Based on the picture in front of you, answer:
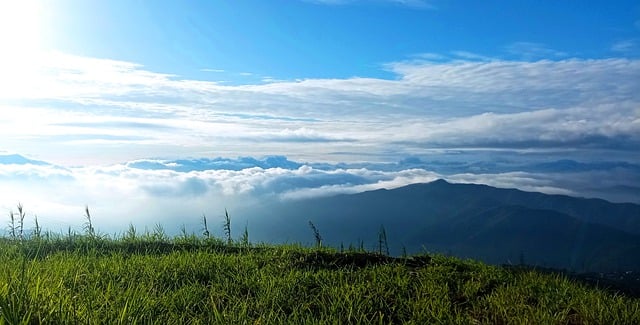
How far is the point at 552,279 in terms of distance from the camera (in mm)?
9445

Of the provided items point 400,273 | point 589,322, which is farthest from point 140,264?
point 589,322

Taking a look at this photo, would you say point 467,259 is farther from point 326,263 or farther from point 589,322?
point 589,322

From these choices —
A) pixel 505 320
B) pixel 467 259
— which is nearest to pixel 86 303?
pixel 505 320

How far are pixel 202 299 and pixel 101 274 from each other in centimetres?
186

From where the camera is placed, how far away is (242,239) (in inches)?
504

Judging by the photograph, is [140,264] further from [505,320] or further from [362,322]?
[505,320]

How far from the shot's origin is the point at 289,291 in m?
7.85

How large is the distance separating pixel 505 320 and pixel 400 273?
2.42 m

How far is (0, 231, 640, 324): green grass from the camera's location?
20.2 feet

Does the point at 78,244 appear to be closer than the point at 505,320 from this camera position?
No

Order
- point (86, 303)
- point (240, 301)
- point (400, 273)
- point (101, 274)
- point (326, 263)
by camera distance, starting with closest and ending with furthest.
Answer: point (86, 303) → point (240, 301) → point (101, 274) → point (400, 273) → point (326, 263)

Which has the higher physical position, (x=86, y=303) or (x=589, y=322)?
(x=86, y=303)

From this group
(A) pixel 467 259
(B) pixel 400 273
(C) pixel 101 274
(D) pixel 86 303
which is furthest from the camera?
(A) pixel 467 259

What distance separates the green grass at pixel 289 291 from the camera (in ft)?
20.2
